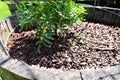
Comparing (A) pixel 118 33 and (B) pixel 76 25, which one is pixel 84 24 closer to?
(B) pixel 76 25

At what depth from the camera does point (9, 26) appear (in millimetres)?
3176

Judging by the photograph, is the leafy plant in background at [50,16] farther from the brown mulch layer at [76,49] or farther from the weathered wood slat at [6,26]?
the weathered wood slat at [6,26]

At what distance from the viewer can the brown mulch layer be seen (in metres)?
2.24

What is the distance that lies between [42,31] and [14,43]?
0.51 m

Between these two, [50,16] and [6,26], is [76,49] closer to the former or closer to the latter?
[50,16]

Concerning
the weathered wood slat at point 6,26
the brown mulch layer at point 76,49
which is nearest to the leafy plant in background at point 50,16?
the brown mulch layer at point 76,49

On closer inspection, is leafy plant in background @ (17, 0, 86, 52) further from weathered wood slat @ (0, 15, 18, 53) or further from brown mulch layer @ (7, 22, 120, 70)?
weathered wood slat @ (0, 15, 18, 53)

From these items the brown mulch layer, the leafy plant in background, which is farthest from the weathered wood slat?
the leafy plant in background

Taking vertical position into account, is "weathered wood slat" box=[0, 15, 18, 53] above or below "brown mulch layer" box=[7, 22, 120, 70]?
above

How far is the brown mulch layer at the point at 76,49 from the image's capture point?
7.35 ft

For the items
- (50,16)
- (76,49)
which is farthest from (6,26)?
(76,49)

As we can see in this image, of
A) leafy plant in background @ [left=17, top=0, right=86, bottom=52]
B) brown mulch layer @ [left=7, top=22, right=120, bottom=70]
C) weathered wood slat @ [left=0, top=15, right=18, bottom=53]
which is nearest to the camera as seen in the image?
brown mulch layer @ [left=7, top=22, right=120, bottom=70]

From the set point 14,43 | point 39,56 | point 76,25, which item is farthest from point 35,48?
point 76,25

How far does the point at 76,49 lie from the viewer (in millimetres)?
2443
